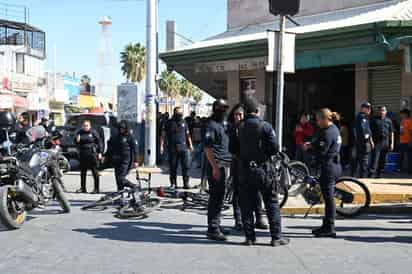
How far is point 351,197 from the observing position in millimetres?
9766

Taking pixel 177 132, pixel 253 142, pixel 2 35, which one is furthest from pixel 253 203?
pixel 2 35

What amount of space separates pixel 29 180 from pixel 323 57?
893cm

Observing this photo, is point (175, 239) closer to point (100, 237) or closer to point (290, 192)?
point (100, 237)

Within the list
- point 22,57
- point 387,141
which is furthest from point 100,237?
point 22,57

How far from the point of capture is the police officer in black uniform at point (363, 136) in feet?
42.2

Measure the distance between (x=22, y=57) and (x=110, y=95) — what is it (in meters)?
40.2

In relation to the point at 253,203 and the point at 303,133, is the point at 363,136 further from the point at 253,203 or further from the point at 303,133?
the point at 253,203

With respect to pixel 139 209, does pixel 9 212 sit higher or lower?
higher

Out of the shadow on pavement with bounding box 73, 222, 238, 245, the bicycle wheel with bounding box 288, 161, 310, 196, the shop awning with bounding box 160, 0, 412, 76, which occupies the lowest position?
the shadow on pavement with bounding box 73, 222, 238, 245

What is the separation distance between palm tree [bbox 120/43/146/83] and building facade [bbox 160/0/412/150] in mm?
56724

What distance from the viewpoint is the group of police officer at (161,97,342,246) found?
25.1 feet

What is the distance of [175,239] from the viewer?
8188 mm

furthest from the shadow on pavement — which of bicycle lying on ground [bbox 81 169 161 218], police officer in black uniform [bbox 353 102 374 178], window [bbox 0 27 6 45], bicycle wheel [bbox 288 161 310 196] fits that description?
window [bbox 0 27 6 45]

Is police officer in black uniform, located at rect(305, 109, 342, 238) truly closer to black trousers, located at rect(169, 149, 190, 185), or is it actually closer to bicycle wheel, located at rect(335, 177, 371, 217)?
bicycle wheel, located at rect(335, 177, 371, 217)
